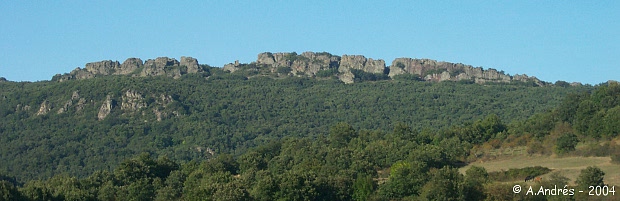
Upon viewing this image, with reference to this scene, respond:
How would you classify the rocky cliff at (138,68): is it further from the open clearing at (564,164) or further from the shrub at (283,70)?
the open clearing at (564,164)

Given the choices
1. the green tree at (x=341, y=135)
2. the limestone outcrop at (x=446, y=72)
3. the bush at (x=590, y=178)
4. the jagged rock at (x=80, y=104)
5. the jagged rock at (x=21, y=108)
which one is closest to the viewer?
the bush at (x=590, y=178)

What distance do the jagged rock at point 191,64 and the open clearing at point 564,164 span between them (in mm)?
96670

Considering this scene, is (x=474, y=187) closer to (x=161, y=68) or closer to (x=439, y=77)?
(x=439, y=77)

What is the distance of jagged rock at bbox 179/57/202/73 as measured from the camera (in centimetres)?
17362

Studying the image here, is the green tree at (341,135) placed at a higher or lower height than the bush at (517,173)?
higher

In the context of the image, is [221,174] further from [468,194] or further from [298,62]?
[298,62]

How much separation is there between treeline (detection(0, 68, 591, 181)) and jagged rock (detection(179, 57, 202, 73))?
8475 mm

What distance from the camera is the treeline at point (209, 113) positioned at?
403 feet

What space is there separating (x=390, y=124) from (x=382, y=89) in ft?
72.5

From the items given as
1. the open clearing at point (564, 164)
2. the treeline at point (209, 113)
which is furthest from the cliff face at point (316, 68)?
the open clearing at point (564, 164)

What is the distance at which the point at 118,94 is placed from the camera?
5640 inches

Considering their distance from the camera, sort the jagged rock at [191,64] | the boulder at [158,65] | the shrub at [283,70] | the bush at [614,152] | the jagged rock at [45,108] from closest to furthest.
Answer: the bush at [614,152]
the jagged rock at [45,108]
the boulder at [158,65]
the shrub at [283,70]
the jagged rock at [191,64]

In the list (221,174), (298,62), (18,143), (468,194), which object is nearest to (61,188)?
(221,174)

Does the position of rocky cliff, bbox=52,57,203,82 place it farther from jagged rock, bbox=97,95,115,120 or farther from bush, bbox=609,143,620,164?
bush, bbox=609,143,620,164
